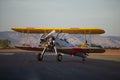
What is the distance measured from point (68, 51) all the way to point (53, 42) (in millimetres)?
1846

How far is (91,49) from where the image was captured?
19.3 meters

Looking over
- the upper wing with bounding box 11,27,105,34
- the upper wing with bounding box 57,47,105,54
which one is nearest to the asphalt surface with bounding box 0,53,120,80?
the upper wing with bounding box 57,47,105,54

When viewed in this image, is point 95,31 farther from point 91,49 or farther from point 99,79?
point 99,79

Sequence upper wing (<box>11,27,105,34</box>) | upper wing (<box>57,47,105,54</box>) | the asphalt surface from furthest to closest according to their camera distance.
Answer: upper wing (<box>11,27,105,34</box>) < upper wing (<box>57,47,105,54</box>) < the asphalt surface

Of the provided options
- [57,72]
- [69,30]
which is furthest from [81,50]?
[57,72]

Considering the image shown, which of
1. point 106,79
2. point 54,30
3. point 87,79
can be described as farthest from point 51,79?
point 54,30

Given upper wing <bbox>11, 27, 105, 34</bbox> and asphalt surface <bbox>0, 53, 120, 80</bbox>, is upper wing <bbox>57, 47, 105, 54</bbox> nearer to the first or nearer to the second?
upper wing <bbox>11, 27, 105, 34</bbox>

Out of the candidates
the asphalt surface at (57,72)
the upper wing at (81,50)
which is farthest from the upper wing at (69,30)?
the asphalt surface at (57,72)

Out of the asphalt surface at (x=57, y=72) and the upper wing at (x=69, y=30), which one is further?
the upper wing at (x=69, y=30)

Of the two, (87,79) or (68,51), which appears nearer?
(87,79)

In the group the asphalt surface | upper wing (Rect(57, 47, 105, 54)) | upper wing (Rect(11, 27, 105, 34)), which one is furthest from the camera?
upper wing (Rect(11, 27, 105, 34))

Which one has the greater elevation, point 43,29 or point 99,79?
point 43,29

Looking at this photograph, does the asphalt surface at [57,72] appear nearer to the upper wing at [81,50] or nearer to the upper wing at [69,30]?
the upper wing at [81,50]

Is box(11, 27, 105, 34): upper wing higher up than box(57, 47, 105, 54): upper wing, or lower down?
higher up
